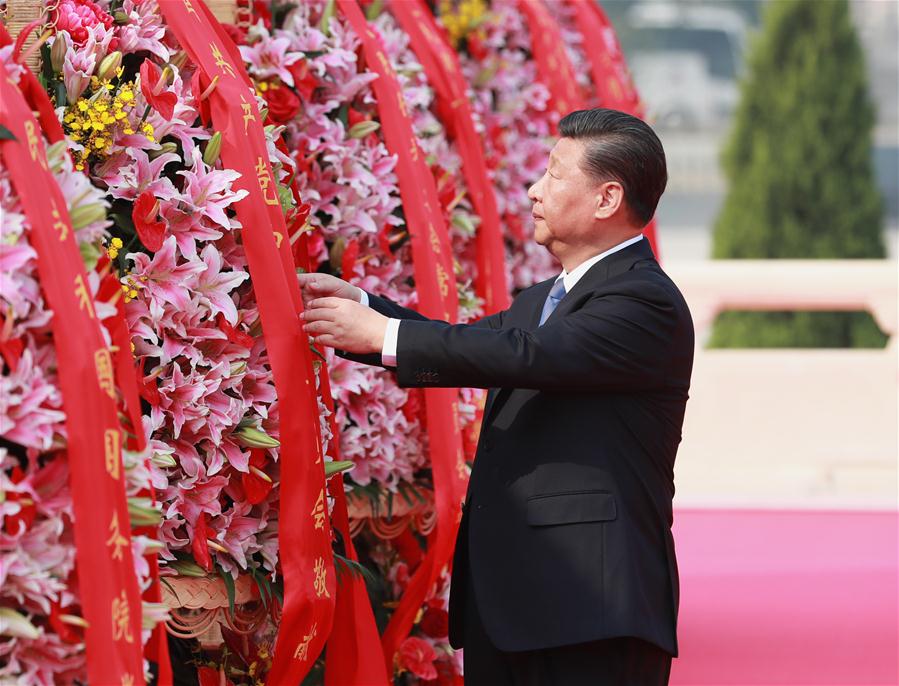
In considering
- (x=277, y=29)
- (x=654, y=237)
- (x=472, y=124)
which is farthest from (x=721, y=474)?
(x=277, y=29)

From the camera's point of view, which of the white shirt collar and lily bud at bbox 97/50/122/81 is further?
the white shirt collar

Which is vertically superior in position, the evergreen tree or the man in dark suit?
the evergreen tree

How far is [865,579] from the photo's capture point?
455 centimetres

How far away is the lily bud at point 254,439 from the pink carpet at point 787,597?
1779 millimetres

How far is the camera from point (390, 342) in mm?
2373

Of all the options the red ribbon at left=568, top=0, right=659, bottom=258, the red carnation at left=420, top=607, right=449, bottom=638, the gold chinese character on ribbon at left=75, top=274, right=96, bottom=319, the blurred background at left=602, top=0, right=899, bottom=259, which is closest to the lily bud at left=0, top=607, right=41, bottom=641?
the gold chinese character on ribbon at left=75, top=274, right=96, bottom=319

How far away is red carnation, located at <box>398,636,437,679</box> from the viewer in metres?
3.11

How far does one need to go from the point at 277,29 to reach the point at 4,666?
1.62 metres

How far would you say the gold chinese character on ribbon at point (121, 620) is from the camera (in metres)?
1.83

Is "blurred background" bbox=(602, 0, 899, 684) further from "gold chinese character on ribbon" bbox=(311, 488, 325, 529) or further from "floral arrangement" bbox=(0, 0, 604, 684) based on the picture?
"gold chinese character on ribbon" bbox=(311, 488, 325, 529)

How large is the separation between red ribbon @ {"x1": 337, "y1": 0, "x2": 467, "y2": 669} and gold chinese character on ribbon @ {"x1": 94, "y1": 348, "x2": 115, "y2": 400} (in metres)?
1.23

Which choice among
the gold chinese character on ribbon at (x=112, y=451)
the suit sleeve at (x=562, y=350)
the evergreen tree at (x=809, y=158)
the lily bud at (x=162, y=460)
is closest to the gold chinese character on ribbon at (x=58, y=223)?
the gold chinese character on ribbon at (x=112, y=451)

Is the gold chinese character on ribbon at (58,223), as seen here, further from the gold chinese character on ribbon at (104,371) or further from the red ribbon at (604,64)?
the red ribbon at (604,64)

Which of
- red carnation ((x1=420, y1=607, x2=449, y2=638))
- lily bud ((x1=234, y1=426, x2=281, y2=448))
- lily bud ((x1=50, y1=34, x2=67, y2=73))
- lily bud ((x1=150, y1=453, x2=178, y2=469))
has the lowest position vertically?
red carnation ((x1=420, y1=607, x2=449, y2=638))
